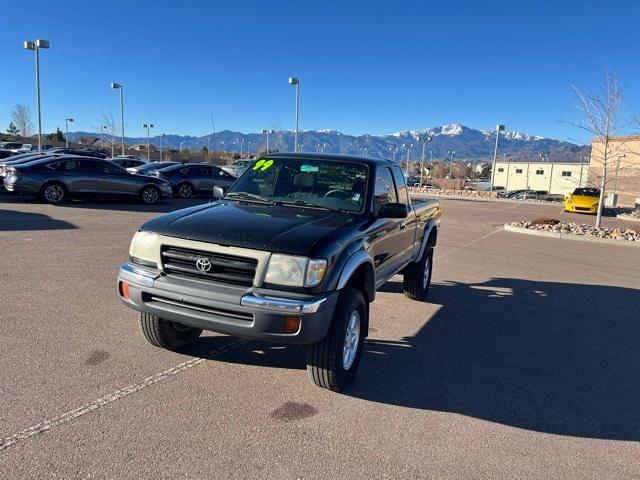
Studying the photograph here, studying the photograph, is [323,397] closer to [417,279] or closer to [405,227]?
[405,227]

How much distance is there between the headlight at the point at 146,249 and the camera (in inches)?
153

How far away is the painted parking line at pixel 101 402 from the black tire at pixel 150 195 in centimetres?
1353

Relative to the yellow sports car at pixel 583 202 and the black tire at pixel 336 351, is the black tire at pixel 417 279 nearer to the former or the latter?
the black tire at pixel 336 351

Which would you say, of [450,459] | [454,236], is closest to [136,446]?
[450,459]

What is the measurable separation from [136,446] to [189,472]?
433mm

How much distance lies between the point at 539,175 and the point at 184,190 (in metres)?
70.7

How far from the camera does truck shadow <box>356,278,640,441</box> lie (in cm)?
387

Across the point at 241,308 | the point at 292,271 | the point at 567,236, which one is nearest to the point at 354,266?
the point at 292,271

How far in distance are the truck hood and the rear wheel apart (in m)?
16.9

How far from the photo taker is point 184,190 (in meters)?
20.9

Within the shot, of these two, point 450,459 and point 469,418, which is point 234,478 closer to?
point 450,459

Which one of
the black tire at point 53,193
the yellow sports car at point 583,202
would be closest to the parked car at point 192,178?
the black tire at point 53,193

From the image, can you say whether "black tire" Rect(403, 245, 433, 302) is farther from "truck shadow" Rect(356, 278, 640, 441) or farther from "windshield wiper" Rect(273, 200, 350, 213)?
"windshield wiper" Rect(273, 200, 350, 213)

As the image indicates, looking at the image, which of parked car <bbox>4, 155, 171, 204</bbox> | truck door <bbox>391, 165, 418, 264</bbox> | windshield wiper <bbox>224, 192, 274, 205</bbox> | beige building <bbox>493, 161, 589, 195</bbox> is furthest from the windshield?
beige building <bbox>493, 161, 589, 195</bbox>
